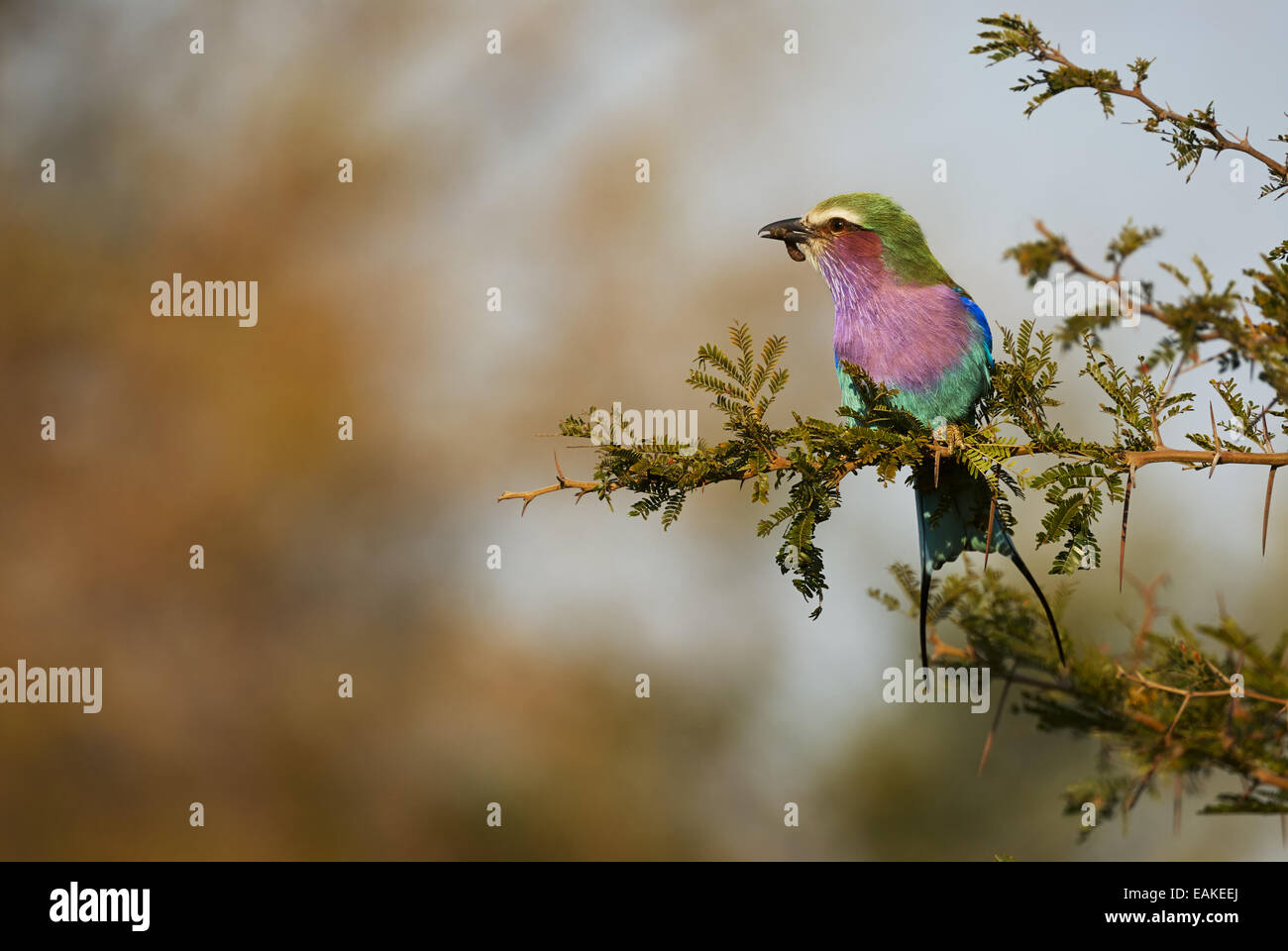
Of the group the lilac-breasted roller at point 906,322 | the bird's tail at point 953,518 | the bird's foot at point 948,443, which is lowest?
the bird's tail at point 953,518

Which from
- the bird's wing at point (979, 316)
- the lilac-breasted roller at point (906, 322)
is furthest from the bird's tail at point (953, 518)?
the bird's wing at point (979, 316)

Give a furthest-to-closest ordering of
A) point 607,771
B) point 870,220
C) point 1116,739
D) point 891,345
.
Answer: point 607,771 < point 870,220 < point 891,345 < point 1116,739

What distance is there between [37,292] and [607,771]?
1604cm

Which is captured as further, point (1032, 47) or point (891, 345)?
point (891, 345)

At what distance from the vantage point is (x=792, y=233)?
231 inches

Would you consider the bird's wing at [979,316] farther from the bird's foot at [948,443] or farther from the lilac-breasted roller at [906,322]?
the bird's foot at [948,443]

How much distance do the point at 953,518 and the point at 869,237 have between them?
66.1 inches

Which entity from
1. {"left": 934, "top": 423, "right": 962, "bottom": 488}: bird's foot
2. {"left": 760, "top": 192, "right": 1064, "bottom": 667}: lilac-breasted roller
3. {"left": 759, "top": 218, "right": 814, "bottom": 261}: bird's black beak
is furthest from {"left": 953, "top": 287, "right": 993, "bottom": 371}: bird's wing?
{"left": 934, "top": 423, "right": 962, "bottom": 488}: bird's foot

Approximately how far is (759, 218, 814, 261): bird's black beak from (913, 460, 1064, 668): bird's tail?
5.51 feet

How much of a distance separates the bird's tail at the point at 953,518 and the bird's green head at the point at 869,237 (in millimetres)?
1300

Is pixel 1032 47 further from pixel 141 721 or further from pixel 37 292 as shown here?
pixel 37 292

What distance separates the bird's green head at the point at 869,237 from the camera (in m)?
5.51

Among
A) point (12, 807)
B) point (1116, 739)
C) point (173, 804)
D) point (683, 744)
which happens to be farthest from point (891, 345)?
point (12, 807)

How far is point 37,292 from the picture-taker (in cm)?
2430
